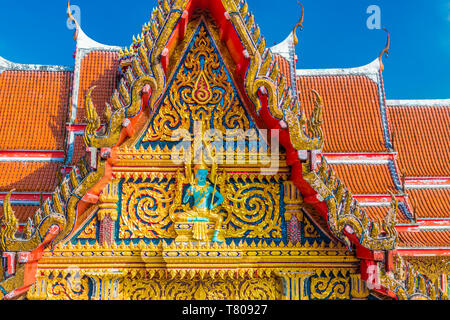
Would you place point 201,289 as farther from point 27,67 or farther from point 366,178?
point 27,67

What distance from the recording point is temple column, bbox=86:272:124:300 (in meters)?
6.84

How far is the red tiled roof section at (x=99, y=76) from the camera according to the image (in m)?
15.2

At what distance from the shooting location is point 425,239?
47.3 ft

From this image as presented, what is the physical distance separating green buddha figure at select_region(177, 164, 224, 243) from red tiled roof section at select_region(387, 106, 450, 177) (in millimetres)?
11177

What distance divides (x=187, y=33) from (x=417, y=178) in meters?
11.6

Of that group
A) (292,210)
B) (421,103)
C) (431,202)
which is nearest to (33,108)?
(292,210)

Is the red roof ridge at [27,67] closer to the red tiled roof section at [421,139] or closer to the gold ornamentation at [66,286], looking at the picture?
the gold ornamentation at [66,286]

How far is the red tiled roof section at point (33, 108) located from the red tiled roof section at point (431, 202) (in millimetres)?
11452

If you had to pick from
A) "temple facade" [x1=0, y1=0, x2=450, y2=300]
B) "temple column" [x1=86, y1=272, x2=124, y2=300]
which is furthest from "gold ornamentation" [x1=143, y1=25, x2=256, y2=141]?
"temple column" [x1=86, y1=272, x2=124, y2=300]

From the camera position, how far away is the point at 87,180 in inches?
259

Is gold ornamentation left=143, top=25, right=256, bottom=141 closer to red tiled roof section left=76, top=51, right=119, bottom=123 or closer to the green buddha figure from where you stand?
the green buddha figure

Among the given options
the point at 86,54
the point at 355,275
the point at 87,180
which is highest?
the point at 86,54
